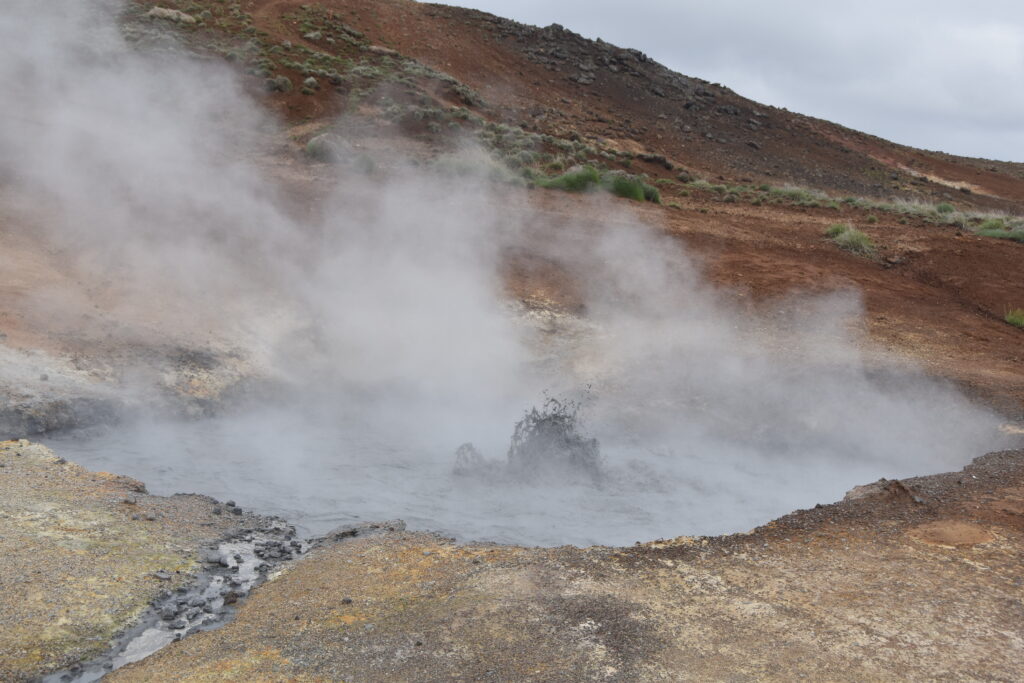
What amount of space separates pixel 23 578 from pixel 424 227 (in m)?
6.85

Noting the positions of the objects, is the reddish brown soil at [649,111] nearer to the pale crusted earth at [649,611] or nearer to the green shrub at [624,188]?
the green shrub at [624,188]

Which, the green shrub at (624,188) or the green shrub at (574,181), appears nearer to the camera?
the green shrub at (574,181)

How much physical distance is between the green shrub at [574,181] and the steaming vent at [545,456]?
7.24 metres

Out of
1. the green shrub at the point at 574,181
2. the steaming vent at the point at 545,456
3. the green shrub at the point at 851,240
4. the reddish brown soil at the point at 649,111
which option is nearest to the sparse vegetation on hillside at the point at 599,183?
the green shrub at the point at 574,181

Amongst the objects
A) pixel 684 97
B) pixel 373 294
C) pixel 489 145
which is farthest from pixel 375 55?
pixel 373 294

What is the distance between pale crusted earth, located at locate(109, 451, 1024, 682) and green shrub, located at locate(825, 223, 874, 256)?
7.47 meters

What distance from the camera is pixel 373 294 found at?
856 centimetres

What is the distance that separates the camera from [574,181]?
13375mm

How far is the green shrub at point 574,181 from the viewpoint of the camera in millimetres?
13281

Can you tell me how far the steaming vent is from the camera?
20.0 feet

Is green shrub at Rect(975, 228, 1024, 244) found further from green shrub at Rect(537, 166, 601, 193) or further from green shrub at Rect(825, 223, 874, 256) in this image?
green shrub at Rect(537, 166, 601, 193)

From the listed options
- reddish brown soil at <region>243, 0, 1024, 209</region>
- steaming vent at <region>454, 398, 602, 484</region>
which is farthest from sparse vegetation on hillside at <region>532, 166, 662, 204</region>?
steaming vent at <region>454, 398, 602, 484</region>

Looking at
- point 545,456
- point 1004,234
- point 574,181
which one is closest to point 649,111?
point 574,181

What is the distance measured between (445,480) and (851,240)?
8.42 meters
